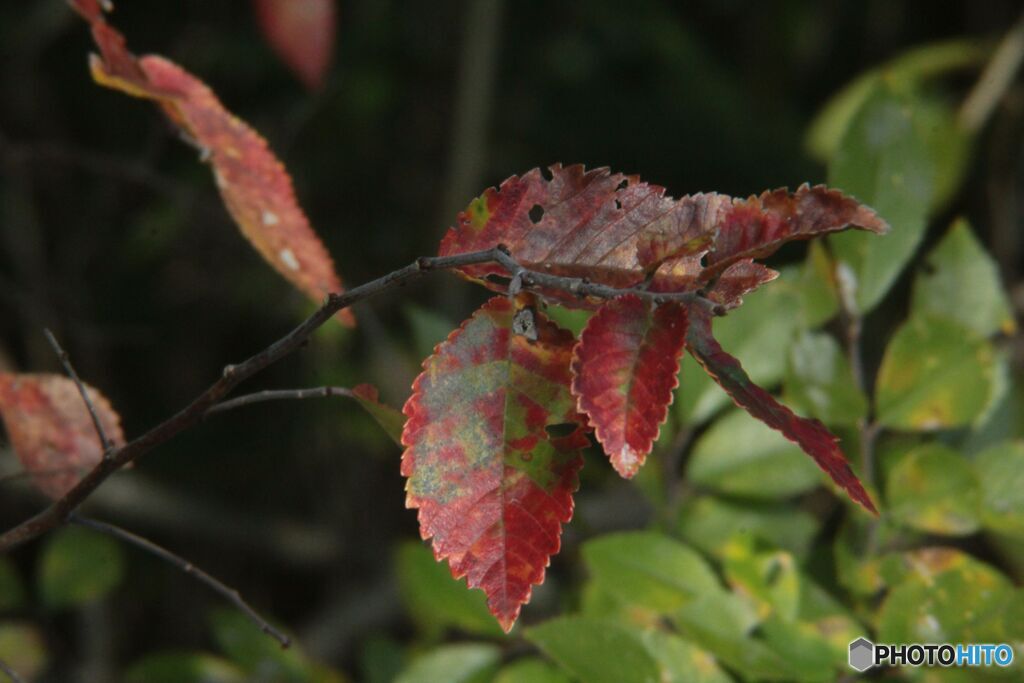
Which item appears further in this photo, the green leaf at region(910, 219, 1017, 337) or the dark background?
the dark background

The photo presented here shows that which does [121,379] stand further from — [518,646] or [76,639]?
[518,646]

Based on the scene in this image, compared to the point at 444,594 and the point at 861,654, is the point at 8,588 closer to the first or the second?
the point at 444,594

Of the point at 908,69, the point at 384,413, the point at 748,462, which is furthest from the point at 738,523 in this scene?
the point at 908,69

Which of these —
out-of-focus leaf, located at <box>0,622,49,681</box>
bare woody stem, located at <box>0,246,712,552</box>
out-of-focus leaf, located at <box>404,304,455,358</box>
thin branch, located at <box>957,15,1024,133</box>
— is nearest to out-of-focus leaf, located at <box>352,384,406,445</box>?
bare woody stem, located at <box>0,246,712,552</box>

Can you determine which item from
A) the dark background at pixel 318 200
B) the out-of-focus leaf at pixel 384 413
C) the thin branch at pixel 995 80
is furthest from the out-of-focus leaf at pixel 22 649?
the thin branch at pixel 995 80

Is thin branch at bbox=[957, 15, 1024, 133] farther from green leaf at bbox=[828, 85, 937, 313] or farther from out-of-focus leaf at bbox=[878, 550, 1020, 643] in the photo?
out-of-focus leaf at bbox=[878, 550, 1020, 643]

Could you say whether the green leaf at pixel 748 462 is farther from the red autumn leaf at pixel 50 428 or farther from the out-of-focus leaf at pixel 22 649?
the out-of-focus leaf at pixel 22 649

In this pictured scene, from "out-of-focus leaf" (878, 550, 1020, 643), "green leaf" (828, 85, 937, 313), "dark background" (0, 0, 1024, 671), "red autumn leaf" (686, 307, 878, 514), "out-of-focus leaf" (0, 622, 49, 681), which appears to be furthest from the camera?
"dark background" (0, 0, 1024, 671)
